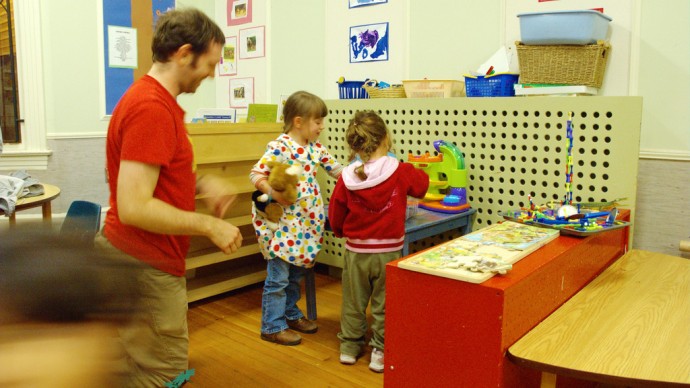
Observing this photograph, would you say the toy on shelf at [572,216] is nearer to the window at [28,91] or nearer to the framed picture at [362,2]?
the framed picture at [362,2]

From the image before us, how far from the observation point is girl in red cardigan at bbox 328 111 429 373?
2455mm

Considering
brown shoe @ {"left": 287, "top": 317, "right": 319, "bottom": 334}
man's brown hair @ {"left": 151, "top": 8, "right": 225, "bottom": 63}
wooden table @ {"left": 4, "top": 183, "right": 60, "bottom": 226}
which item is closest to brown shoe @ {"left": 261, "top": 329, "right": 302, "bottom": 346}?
brown shoe @ {"left": 287, "top": 317, "right": 319, "bottom": 334}

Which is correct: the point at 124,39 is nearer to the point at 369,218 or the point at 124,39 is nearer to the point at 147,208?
the point at 369,218

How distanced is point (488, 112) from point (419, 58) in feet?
3.11

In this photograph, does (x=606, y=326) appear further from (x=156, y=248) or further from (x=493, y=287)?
(x=156, y=248)

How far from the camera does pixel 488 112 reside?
2.84 m

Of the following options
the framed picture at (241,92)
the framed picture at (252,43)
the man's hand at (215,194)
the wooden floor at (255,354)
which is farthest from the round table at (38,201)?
the framed picture at (252,43)

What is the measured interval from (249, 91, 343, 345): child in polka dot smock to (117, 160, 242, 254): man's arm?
3.86 feet

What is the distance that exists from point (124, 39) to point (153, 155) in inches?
146

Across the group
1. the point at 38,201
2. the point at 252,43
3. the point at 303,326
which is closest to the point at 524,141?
the point at 303,326

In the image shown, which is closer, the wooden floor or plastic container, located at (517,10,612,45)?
Answer: the wooden floor

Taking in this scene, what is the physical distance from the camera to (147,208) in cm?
146

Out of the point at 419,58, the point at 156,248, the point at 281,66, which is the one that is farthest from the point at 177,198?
the point at 281,66

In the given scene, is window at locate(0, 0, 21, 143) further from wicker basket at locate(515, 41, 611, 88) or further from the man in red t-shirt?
wicker basket at locate(515, 41, 611, 88)
